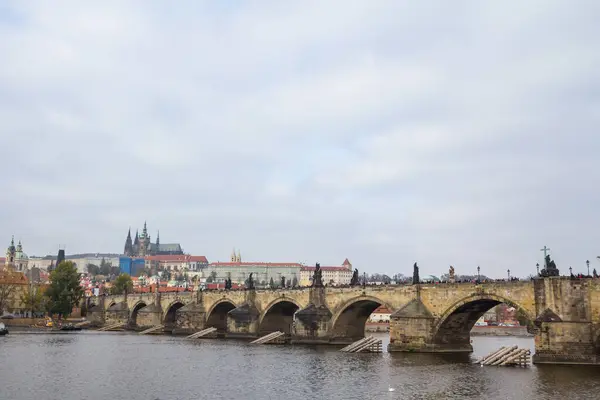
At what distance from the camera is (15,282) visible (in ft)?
373

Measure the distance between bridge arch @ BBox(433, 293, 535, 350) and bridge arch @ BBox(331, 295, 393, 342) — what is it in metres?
8.17

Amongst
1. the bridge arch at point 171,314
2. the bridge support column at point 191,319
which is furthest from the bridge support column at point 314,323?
the bridge arch at point 171,314

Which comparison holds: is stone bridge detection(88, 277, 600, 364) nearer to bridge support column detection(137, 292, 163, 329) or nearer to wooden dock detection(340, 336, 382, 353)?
wooden dock detection(340, 336, 382, 353)

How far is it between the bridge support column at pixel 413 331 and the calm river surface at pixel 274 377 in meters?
1.50

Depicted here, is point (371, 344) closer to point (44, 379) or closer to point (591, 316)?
point (591, 316)

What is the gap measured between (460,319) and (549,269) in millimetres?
10243

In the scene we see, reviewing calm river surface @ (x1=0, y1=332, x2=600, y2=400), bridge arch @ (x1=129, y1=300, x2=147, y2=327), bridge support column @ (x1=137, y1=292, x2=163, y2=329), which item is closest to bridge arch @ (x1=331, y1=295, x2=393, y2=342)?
calm river surface @ (x1=0, y1=332, x2=600, y2=400)

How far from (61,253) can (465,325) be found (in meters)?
160

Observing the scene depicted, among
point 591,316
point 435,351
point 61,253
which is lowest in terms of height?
point 435,351

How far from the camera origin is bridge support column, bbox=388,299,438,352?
46.1 metres

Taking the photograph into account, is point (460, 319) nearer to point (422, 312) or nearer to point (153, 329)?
point (422, 312)

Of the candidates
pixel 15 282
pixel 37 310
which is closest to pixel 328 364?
pixel 37 310

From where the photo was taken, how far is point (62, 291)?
9569 cm

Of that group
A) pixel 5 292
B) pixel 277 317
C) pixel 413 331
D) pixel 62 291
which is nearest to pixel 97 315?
pixel 5 292
